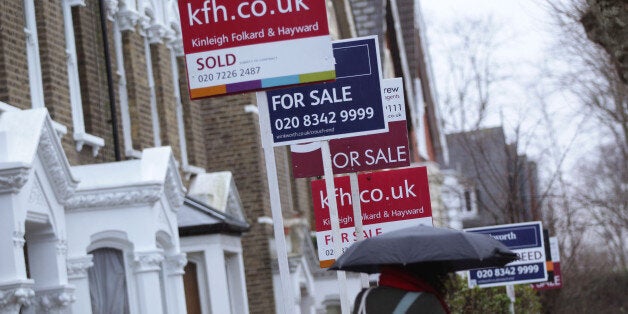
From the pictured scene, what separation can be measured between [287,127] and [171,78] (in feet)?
35.5

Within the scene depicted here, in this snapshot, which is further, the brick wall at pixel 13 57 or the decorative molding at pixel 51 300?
the brick wall at pixel 13 57

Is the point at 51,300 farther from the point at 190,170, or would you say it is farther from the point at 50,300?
the point at 190,170

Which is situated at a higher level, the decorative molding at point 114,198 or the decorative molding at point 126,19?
the decorative molding at point 126,19

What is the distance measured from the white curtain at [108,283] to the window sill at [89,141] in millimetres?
1842

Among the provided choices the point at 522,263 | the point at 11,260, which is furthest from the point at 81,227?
the point at 522,263

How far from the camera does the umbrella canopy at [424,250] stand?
27.4ft

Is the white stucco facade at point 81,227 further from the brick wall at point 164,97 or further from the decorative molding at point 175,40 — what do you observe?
the decorative molding at point 175,40

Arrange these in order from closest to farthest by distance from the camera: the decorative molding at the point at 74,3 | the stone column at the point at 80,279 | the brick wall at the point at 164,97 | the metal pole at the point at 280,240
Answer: the metal pole at the point at 280,240 < the stone column at the point at 80,279 < the decorative molding at the point at 74,3 < the brick wall at the point at 164,97

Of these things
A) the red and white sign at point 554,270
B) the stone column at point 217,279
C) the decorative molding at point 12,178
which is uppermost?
the decorative molding at point 12,178

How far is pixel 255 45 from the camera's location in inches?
431

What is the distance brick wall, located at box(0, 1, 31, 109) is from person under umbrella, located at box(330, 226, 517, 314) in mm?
8157

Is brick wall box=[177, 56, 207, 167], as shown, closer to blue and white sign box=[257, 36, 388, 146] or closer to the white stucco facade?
the white stucco facade

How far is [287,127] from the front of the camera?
1300 cm

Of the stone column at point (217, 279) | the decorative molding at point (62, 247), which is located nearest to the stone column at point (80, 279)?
the decorative molding at point (62, 247)
